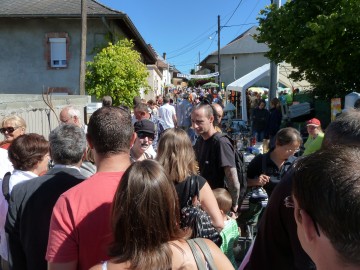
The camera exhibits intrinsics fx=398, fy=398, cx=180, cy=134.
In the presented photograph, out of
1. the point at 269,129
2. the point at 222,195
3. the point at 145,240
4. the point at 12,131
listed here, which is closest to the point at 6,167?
the point at 12,131

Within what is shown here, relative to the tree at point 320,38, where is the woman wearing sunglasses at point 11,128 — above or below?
below

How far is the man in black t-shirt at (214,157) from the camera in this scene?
155 inches

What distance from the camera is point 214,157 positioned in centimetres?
404

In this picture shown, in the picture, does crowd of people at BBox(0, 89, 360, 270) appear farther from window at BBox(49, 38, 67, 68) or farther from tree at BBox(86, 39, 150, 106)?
window at BBox(49, 38, 67, 68)

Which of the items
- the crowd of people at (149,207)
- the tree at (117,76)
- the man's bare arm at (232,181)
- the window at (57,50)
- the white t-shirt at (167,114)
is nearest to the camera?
the crowd of people at (149,207)

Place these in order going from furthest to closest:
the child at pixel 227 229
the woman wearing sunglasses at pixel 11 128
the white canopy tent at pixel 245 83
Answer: the white canopy tent at pixel 245 83, the woman wearing sunglasses at pixel 11 128, the child at pixel 227 229

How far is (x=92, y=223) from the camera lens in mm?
1937

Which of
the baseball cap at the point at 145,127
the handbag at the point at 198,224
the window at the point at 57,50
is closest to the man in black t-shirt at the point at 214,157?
the baseball cap at the point at 145,127

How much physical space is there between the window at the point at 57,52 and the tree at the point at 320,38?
10815 millimetres

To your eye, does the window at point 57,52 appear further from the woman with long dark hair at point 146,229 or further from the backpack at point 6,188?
the woman with long dark hair at point 146,229

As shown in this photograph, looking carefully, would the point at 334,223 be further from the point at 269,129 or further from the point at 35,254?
the point at 269,129

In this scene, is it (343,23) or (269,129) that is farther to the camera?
(269,129)

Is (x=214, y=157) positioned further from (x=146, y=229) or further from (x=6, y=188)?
(x=146, y=229)

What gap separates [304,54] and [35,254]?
11407 millimetres
